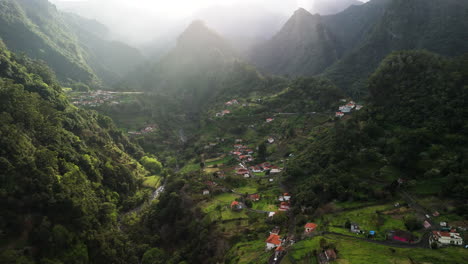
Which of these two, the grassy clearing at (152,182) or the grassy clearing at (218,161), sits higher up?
the grassy clearing at (218,161)

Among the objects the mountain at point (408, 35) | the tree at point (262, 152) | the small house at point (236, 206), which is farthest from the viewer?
the mountain at point (408, 35)

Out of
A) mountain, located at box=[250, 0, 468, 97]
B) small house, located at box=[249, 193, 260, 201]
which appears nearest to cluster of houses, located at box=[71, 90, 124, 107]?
small house, located at box=[249, 193, 260, 201]

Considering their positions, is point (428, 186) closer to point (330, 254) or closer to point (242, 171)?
point (330, 254)

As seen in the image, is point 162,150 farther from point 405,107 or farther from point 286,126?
point 405,107

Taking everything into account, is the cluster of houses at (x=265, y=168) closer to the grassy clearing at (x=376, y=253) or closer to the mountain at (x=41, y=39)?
the grassy clearing at (x=376, y=253)

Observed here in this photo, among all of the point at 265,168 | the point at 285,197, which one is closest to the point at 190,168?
the point at 265,168

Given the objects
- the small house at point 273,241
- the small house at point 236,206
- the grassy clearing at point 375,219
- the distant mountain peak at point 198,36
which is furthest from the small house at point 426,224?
the distant mountain peak at point 198,36

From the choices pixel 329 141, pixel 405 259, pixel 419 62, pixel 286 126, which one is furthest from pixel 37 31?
pixel 405 259
